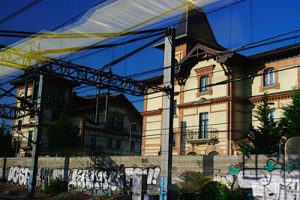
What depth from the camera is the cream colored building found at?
34.3 meters

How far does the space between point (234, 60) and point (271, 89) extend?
420 centimetres

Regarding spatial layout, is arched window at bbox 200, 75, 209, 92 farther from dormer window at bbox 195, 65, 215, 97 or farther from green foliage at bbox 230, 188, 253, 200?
green foliage at bbox 230, 188, 253, 200

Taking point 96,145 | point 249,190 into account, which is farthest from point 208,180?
point 96,145

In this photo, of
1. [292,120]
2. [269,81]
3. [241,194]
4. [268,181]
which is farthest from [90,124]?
[268,181]

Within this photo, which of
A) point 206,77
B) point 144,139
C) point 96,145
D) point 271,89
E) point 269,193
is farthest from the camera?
point 96,145

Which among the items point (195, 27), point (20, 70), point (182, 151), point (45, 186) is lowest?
point (45, 186)

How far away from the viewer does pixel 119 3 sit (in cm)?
1636

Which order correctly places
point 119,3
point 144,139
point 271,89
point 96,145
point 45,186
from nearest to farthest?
1. point 119,3
2. point 45,186
3. point 271,89
4. point 144,139
5. point 96,145

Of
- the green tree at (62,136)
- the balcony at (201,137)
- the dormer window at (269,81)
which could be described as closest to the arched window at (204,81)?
the balcony at (201,137)

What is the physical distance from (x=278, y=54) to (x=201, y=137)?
32.0ft

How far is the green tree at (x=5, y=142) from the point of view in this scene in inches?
2183

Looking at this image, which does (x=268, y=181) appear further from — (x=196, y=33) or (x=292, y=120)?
(x=196, y=33)

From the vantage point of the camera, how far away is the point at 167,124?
20.3 meters

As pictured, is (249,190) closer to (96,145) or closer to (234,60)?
(234,60)
